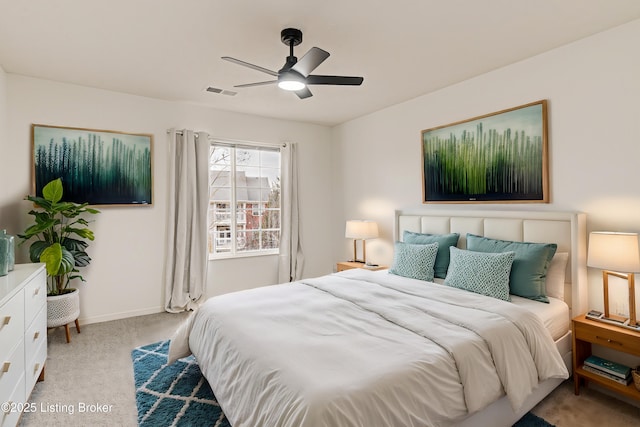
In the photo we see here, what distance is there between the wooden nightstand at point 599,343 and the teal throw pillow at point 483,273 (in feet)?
1.63

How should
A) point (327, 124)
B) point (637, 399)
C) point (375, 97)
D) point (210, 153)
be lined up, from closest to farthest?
point (637, 399) → point (375, 97) → point (210, 153) → point (327, 124)

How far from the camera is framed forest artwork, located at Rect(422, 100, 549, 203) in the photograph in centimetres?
291

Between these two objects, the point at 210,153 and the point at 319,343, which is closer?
the point at 319,343

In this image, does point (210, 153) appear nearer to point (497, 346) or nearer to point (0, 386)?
point (0, 386)

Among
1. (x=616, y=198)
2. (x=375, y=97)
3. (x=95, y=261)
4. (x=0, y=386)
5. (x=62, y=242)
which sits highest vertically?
(x=375, y=97)

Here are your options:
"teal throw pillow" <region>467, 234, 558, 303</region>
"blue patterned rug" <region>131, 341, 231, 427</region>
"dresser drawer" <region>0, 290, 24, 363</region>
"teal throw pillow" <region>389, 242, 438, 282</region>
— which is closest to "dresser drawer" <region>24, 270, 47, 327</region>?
"dresser drawer" <region>0, 290, 24, 363</region>

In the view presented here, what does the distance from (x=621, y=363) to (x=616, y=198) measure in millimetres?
1199

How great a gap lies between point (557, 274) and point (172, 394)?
3.02 m

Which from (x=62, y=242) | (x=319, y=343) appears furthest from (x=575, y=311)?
(x=62, y=242)

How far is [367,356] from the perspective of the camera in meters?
1.61

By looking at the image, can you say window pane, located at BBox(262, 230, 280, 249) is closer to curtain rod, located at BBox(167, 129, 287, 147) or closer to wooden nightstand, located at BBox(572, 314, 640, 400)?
curtain rod, located at BBox(167, 129, 287, 147)

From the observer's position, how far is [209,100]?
13.3ft

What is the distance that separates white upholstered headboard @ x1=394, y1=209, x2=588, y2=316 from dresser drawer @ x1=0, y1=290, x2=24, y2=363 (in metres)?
3.48

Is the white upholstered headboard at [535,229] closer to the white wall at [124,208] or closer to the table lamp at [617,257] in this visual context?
the table lamp at [617,257]
